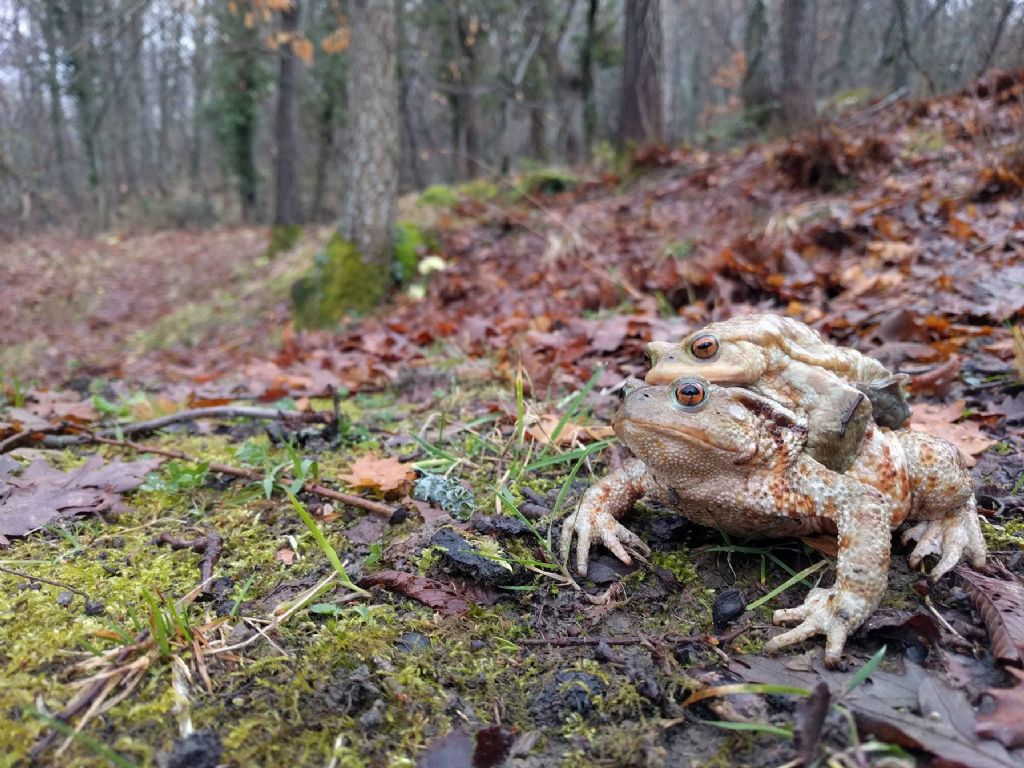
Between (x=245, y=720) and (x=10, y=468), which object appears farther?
(x=10, y=468)

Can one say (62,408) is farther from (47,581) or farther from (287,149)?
(287,149)

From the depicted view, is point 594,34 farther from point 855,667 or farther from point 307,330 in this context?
point 855,667

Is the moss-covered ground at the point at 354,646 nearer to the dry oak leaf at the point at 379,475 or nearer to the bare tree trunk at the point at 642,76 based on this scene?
the dry oak leaf at the point at 379,475

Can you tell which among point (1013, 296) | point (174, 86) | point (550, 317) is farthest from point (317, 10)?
point (1013, 296)

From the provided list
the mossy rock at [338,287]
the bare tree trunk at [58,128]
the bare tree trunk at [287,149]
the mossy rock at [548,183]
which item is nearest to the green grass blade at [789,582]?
the mossy rock at [338,287]

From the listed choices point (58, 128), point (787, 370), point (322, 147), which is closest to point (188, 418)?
point (787, 370)

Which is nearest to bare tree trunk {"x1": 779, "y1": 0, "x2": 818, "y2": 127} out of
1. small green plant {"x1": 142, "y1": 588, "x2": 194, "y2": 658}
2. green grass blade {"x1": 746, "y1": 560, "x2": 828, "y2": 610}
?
green grass blade {"x1": 746, "y1": 560, "x2": 828, "y2": 610}
